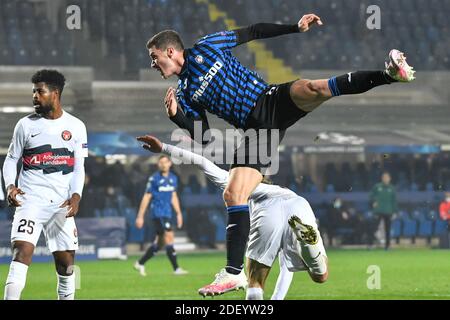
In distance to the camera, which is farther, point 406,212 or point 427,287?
point 406,212

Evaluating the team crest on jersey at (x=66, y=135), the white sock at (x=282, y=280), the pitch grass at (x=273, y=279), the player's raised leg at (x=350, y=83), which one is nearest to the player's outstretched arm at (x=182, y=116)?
the player's raised leg at (x=350, y=83)

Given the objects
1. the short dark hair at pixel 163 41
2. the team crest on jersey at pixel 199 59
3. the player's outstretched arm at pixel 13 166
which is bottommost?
the player's outstretched arm at pixel 13 166

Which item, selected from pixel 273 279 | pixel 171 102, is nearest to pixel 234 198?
pixel 171 102

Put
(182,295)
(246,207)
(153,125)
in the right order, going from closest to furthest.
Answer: (246,207), (182,295), (153,125)

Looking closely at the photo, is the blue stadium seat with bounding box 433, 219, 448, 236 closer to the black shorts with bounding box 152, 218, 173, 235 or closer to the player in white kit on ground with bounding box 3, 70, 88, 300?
the black shorts with bounding box 152, 218, 173, 235

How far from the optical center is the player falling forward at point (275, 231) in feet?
20.8

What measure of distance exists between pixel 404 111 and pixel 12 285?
12692 millimetres

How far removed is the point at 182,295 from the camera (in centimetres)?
1000

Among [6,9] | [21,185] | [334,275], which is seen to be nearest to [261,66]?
[6,9]

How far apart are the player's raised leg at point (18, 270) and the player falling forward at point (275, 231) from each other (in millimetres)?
1338

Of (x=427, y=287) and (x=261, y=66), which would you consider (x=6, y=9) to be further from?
(x=427, y=287)

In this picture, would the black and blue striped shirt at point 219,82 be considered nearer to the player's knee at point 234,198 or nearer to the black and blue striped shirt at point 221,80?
the black and blue striped shirt at point 221,80

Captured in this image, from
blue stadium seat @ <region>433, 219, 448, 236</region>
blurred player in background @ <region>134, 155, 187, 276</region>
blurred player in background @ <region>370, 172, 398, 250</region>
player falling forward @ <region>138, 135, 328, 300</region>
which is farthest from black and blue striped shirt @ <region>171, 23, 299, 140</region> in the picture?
blue stadium seat @ <region>433, 219, 448, 236</region>

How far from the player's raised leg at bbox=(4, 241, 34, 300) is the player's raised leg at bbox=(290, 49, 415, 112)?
229 centimetres
